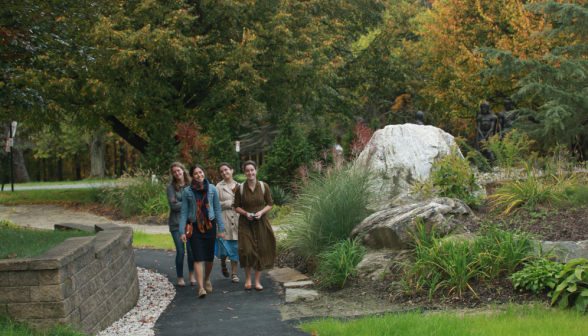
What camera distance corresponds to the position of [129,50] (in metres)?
13.6

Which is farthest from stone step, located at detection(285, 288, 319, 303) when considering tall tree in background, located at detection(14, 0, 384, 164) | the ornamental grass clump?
tall tree in background, located at detection(14, 0, 384, 164)

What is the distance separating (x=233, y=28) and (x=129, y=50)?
15.0 ft

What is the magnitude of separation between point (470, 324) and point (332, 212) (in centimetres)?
327

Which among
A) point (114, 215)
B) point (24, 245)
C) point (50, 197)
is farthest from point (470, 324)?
point (50, 197)

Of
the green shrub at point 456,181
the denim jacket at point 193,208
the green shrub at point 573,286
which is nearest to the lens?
the green shrub at point 573,286

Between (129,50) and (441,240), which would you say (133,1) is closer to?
(129,50)

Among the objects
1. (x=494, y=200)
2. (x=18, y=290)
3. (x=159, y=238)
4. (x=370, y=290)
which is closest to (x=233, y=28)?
(x=159, y=238)

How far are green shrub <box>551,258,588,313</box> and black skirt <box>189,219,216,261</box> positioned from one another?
13.6 feet

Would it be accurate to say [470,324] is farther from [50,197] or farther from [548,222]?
[50,197]

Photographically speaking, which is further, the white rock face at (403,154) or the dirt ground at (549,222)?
the white rock face at (403,154)

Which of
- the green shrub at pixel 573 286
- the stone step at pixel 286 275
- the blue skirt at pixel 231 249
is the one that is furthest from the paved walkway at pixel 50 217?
the green shrub at pixel 573 286

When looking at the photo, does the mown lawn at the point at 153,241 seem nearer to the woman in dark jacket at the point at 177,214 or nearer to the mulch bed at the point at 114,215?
the mulch bed at the point at 114,215

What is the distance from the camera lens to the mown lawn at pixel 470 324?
12.5ft

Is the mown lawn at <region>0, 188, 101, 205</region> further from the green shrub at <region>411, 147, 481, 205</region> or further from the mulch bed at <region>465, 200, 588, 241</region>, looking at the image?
the mulch bed at <region>465, 200, 588, 241</region>
